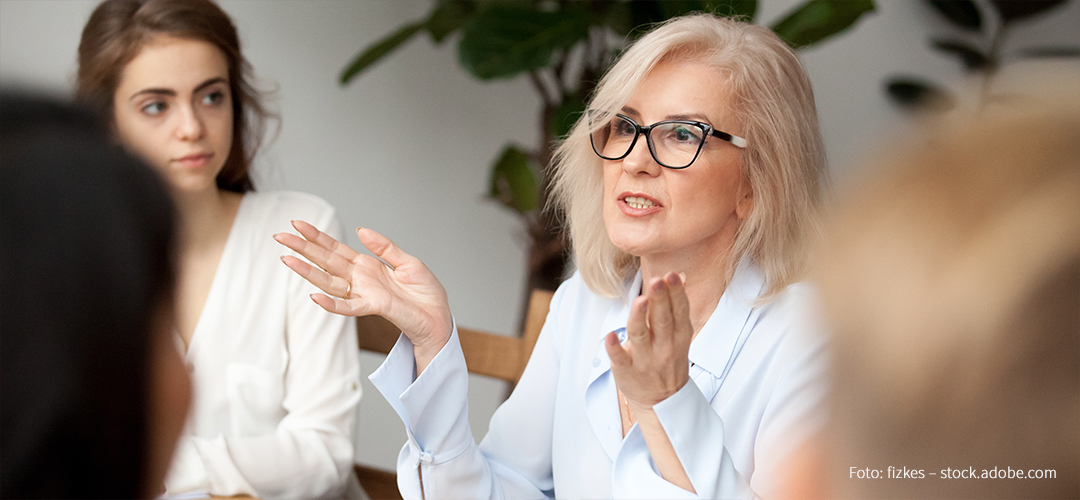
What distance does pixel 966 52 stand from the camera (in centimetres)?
285

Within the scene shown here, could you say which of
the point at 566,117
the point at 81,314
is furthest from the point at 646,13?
the point at 81,314

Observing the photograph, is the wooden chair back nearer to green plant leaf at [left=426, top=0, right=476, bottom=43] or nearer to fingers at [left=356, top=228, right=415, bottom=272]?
fingers at [left=356, top=228, right=415, bottom=272]

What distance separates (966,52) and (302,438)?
2.48 meters

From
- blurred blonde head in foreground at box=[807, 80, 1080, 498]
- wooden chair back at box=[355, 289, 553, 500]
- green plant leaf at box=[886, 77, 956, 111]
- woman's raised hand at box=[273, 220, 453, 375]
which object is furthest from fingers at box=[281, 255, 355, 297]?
green plant leaf at box=[886, 77, 956, 111]

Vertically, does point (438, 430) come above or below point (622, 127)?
below

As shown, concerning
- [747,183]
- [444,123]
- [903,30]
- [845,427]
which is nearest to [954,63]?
[903,30]

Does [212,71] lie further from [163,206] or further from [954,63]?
[954,63]

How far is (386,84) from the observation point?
124 inches

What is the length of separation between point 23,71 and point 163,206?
1998 mm

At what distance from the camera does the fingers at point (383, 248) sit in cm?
123

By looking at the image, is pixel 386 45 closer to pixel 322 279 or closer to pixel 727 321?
pixel 322 279

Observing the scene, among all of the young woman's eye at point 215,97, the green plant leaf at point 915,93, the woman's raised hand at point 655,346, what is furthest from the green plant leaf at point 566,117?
the green plant leaf at point 915,93

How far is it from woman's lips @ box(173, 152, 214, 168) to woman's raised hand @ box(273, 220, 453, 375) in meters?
0.64

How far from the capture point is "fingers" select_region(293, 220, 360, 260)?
118 cm
